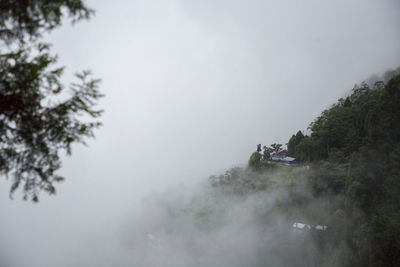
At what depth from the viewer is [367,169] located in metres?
28.0

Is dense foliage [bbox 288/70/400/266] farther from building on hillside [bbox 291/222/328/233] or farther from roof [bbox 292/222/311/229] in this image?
roof [bbox 292/222/311/229]

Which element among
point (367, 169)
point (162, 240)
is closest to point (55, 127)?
point (367, 169)

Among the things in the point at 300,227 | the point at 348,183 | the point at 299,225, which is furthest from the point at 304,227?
the point at 348,183

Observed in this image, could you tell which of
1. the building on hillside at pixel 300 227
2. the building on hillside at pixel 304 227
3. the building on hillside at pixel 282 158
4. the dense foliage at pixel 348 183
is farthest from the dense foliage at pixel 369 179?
the building on hillside at pixel 282 158

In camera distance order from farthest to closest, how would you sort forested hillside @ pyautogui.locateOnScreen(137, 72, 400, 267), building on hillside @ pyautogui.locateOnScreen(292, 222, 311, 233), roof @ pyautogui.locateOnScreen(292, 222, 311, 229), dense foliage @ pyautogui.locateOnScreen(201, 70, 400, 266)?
roof @ pyautogui.locateOnScreen(292, 222, 311, 229), building on hillside @ pyautogui.locateOnScreen(292, 222, 311, 233), forested hillside @ pyautogui.locateOnScreen(137, 72, 400, 267), dense foliage @ pyautogui.locateOnScreen(201, 70, 400, 266)

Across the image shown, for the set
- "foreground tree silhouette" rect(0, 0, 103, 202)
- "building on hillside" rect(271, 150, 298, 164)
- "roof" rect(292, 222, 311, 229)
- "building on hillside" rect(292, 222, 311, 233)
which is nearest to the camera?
"foreground tree silhouette" rect(0, 0, 103, 202)

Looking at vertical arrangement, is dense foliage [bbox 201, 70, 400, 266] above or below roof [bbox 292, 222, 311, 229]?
above

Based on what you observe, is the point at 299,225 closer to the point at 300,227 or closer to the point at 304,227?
the point at 300,227

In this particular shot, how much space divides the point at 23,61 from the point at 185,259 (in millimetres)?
73428

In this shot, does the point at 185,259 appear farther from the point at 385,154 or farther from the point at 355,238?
the point at 385,154

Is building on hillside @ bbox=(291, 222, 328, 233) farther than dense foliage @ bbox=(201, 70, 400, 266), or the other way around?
building on hillside @ bbox=(291, 222, 328, 233)

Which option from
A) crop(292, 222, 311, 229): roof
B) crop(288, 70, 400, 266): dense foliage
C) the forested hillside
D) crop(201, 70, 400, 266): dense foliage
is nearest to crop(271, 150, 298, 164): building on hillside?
the forested hillside

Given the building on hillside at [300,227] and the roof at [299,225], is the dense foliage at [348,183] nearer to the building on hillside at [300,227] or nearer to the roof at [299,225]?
the roof at [299,225]

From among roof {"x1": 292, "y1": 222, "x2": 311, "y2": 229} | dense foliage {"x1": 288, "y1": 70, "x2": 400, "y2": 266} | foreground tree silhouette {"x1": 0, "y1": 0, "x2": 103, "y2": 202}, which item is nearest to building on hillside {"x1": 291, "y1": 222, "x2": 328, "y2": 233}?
roof {"x1": 292, "y1": 222, "x2": 311, "y2": 229}
